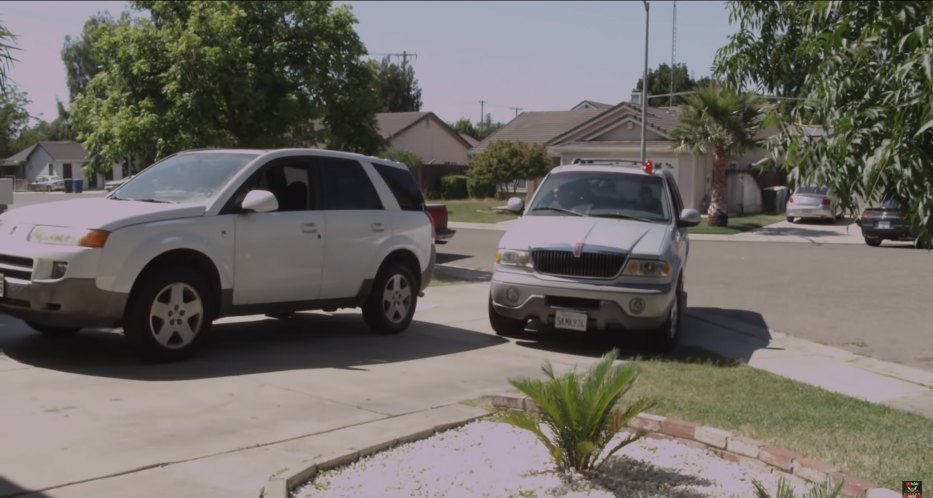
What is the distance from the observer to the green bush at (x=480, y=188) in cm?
5030

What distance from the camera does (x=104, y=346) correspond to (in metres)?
9.07

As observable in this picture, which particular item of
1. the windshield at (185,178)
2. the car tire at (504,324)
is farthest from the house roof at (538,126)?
the windshield at (185,178)

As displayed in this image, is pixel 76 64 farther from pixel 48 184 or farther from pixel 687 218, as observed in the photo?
pixel 687 218

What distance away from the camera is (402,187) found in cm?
1084

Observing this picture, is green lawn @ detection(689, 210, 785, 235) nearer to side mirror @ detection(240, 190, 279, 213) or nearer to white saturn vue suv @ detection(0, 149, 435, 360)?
white saturn vue suv @ detection(0, 149, 435, 360)

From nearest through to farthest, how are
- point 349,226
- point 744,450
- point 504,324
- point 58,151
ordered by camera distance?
point 744,450 < point 349,226 < point 504,324 < point 58,151

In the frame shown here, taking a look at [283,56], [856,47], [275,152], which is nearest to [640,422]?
[856,47]

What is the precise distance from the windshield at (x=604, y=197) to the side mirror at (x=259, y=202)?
147 inches

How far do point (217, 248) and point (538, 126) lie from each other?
165 ft

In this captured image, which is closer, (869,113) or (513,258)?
(869,113)

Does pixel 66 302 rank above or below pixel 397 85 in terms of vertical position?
below

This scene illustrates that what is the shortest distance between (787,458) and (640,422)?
1.12m

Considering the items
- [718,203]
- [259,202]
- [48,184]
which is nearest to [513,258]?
[259,202]

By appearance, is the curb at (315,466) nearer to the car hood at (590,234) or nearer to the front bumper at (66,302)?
the front bumper at (66,302)
